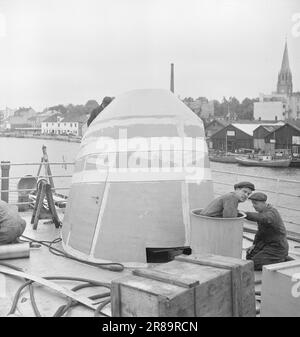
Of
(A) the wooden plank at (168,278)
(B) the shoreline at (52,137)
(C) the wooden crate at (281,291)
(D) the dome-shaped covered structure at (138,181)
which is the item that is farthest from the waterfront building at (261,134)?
(A) the wooden plank at (168,278)

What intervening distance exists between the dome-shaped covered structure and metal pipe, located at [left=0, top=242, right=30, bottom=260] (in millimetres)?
593

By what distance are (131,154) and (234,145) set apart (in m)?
66.5

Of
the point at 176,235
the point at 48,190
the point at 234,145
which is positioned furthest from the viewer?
the point at 234,145

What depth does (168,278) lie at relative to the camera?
153 inches

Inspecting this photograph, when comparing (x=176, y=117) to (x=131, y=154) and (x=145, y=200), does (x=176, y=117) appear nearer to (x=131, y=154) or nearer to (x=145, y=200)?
(x=131, y=154)

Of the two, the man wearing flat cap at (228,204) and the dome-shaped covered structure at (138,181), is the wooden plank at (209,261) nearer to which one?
the man wearing flat cap at (228,204)

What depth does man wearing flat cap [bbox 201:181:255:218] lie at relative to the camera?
5719mm

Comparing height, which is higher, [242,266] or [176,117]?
[176,117]

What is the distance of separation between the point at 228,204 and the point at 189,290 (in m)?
2.17

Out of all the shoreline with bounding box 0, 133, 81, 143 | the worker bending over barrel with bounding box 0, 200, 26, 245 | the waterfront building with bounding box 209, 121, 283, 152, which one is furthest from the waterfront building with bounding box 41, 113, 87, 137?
the worker bending over barrel with bounding box 0, 200, 26, 245

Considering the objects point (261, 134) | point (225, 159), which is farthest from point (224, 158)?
point (261, 134)

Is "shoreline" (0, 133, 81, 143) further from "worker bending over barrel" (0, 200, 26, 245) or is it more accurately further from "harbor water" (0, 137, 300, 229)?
"worker bending over barrel" (0, 200, 26, 245)

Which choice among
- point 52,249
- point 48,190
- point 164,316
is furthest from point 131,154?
point 164,316

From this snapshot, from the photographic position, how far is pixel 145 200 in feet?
20.6
